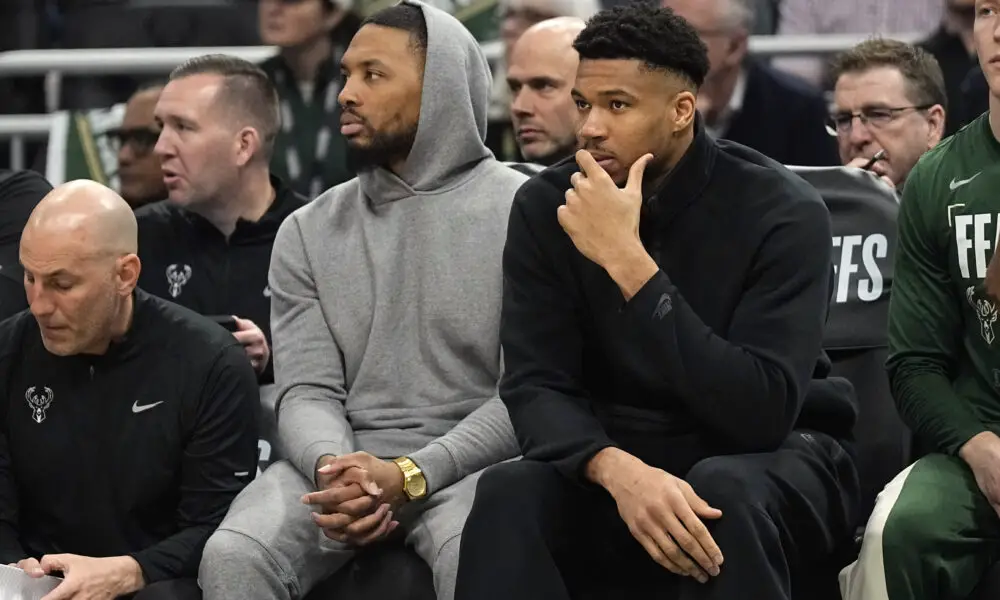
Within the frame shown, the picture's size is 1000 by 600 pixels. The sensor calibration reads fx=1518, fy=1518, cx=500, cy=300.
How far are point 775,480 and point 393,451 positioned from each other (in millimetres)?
886

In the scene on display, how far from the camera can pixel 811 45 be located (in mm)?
4855

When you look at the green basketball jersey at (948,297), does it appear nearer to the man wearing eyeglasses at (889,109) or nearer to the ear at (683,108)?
the ear at (683,108)

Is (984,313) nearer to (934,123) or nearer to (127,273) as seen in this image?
(934,123)

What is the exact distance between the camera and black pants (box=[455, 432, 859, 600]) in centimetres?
245

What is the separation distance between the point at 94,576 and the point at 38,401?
43 centimetres

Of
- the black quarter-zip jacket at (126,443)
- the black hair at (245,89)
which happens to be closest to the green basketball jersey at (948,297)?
the black quarter-zip jacket at (126,443)

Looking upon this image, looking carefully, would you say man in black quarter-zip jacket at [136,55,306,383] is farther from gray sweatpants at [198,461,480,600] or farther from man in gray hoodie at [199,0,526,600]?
gray sweatpants at [198,461,480,600]

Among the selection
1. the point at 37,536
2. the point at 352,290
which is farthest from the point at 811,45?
the point at 37,536

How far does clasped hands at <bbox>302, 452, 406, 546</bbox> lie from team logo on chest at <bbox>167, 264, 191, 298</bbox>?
1.14 m

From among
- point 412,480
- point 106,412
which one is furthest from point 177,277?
point 412,480

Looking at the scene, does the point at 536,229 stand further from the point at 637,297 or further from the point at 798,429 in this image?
the point at 798,429

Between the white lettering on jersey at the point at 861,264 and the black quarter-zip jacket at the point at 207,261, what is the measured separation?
1.42m

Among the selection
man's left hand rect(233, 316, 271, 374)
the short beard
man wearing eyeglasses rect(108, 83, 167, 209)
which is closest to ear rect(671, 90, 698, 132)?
the short beard

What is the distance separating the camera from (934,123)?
12.6 ft
